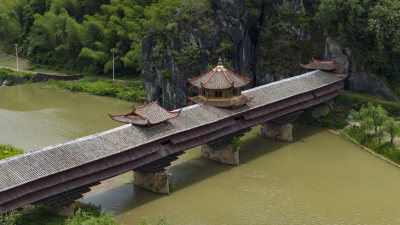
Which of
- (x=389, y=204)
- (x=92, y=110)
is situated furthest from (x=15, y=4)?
(x=389, y=204)

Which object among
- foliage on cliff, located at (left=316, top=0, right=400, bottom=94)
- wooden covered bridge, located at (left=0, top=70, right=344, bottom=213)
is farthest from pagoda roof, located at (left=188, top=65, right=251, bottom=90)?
foliage on cliff, located at (left=316, top=0, right=400, bottom=94)

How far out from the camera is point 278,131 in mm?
36344

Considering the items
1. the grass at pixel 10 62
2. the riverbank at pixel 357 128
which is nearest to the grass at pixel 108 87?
the grass at pixel 10 62

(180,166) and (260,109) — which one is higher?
(260,109)

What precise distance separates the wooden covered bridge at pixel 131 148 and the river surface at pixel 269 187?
1963mm

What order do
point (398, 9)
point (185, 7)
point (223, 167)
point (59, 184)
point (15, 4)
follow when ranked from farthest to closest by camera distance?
point (15, 4) < point (185, 7) < point (398, 9) < point (223, 167) < point (59, 184)

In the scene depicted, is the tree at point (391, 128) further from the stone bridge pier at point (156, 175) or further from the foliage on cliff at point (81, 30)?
the foliage on cliff at point (81, 30)

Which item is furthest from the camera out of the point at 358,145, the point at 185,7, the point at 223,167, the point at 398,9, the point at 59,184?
the point at 185,7

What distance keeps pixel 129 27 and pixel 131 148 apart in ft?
129

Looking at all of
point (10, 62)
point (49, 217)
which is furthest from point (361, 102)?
point (10, 62)

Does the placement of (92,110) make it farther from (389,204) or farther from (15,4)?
(15,4)

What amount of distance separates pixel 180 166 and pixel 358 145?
13615 mm

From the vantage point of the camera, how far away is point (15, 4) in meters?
82.9

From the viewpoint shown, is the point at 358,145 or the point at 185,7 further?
the point at 185,7
